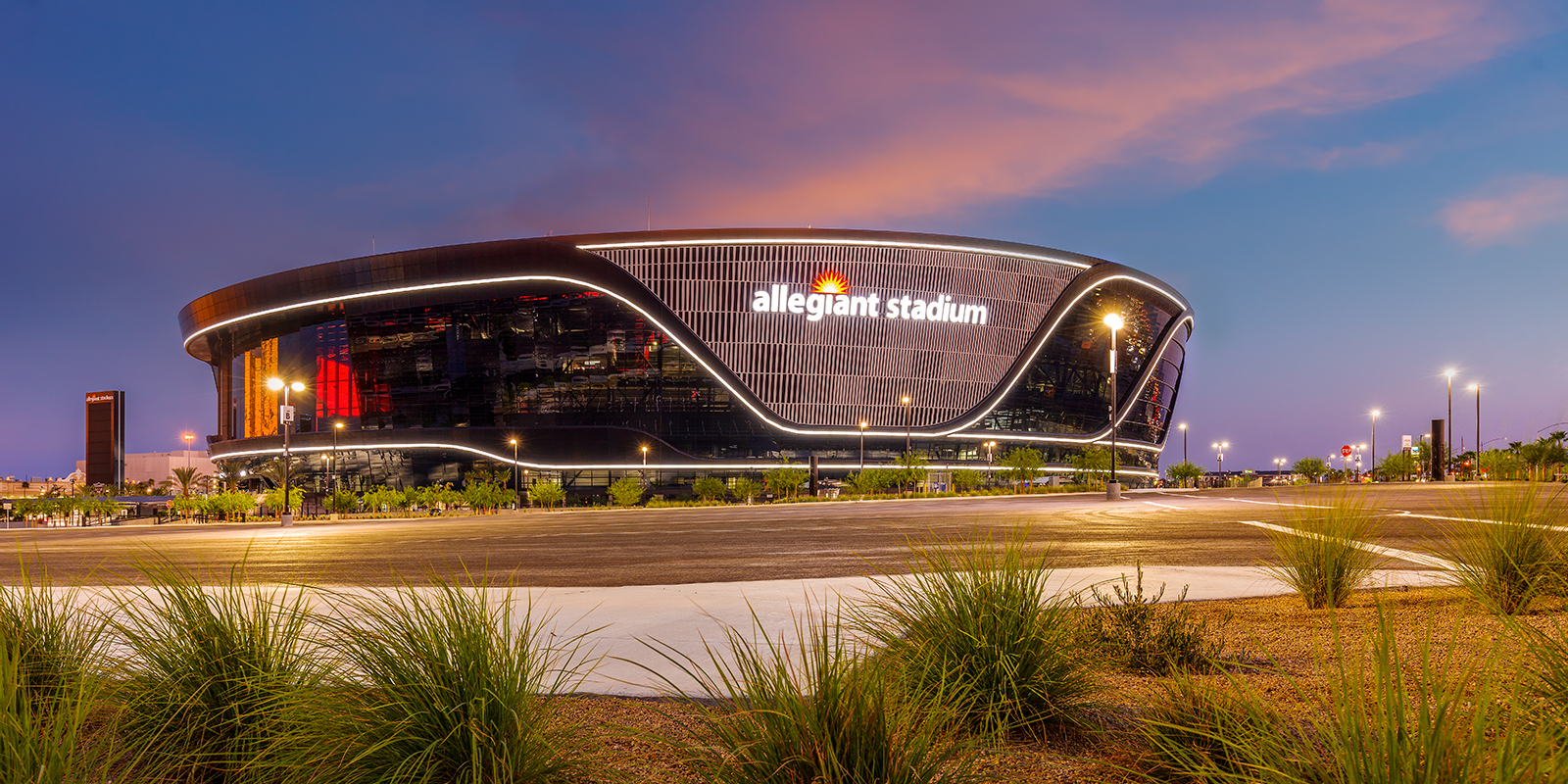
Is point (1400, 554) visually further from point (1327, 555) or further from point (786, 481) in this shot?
point (786, 481)

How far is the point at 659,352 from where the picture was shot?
74812mm

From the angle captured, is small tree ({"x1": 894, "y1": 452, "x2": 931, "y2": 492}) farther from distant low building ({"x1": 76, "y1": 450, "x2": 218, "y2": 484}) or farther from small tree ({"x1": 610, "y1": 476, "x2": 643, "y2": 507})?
distant low building ({"x1": 76, "y1": 450, "x2": 218, "y2": 484})

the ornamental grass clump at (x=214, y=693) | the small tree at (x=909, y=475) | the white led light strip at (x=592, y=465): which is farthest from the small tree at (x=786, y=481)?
the ornamental grass clump at (x=214, y=693)

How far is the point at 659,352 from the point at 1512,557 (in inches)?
2793

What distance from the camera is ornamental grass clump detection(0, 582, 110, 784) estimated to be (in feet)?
8.99

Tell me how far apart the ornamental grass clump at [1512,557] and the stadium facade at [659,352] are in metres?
67.2

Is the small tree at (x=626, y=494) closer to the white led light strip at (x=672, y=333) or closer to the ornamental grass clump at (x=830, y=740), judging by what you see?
the white led light strip at (x=672, y=333)

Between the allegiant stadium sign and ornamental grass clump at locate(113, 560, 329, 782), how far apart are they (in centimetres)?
7260

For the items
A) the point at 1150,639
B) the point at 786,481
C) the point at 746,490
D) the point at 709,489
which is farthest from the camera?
the point at 746,490

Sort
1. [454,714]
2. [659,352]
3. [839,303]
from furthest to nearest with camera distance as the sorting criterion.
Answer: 1. [839,303]
2. [659,352]
3. [454,714]

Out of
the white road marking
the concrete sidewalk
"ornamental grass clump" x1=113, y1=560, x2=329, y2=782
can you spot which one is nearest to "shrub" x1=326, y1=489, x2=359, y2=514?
the concrete sidewalk

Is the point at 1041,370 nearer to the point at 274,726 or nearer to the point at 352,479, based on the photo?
the point at 352,479

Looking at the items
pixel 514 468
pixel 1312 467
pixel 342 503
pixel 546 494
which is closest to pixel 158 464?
pixel 514 468

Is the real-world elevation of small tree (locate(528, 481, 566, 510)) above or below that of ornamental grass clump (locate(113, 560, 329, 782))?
below
